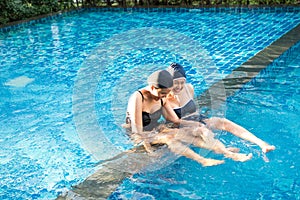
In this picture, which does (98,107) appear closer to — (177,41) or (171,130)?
(171,130)

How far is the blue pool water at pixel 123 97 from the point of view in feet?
14.0

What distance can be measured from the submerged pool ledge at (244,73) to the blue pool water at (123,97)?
0.17m

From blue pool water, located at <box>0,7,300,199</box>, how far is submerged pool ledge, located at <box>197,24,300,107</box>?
0.54ft

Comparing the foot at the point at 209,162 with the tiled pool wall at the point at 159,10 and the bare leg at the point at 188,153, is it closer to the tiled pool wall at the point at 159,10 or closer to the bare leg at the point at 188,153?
the bare leg at the point at 188,153

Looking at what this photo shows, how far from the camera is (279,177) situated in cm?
427

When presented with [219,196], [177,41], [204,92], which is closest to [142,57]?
[177,41]

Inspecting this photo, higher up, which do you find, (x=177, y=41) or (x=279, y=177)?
(x=177, y=41)

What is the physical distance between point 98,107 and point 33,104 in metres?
1.18

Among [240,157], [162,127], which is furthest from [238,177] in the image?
[162,127]

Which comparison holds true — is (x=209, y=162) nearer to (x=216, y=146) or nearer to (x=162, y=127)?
(x=216, y=146)

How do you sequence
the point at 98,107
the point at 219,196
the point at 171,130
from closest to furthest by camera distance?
the point at 219,196
the point at 171,130
the point at 98,107

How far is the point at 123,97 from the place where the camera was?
683cm

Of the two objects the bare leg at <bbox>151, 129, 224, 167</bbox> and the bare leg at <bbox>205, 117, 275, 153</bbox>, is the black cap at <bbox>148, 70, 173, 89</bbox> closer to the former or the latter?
the bare leg at <bbox>151, 129, 224, 167</bbox>

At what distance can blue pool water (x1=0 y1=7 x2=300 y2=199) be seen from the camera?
169 inches
